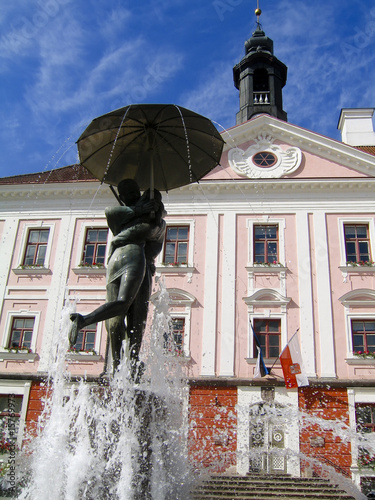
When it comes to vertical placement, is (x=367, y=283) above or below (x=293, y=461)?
above

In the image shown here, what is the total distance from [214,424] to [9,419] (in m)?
6.77

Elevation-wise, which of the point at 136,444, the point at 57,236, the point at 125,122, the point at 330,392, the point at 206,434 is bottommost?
the point at 136,444

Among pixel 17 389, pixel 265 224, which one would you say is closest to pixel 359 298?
pixel 265 224

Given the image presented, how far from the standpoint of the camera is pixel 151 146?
710cm

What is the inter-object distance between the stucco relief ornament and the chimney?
654cm

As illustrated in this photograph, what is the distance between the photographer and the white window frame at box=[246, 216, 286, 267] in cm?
2038

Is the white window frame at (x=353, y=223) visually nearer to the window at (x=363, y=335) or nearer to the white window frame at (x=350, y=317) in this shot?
the white window frame at (x=350, y=317)

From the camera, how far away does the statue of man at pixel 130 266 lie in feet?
19.3

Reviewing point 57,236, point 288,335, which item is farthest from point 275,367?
point 57,236

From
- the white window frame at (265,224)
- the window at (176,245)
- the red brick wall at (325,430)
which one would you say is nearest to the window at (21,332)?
the window at (176,245)

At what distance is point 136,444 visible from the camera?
5223 millimetres

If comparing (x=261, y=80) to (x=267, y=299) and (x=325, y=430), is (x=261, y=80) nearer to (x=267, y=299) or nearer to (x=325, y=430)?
(x=267, y=299)

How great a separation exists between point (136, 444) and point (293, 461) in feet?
41.8

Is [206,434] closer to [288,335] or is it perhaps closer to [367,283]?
[288,335]
